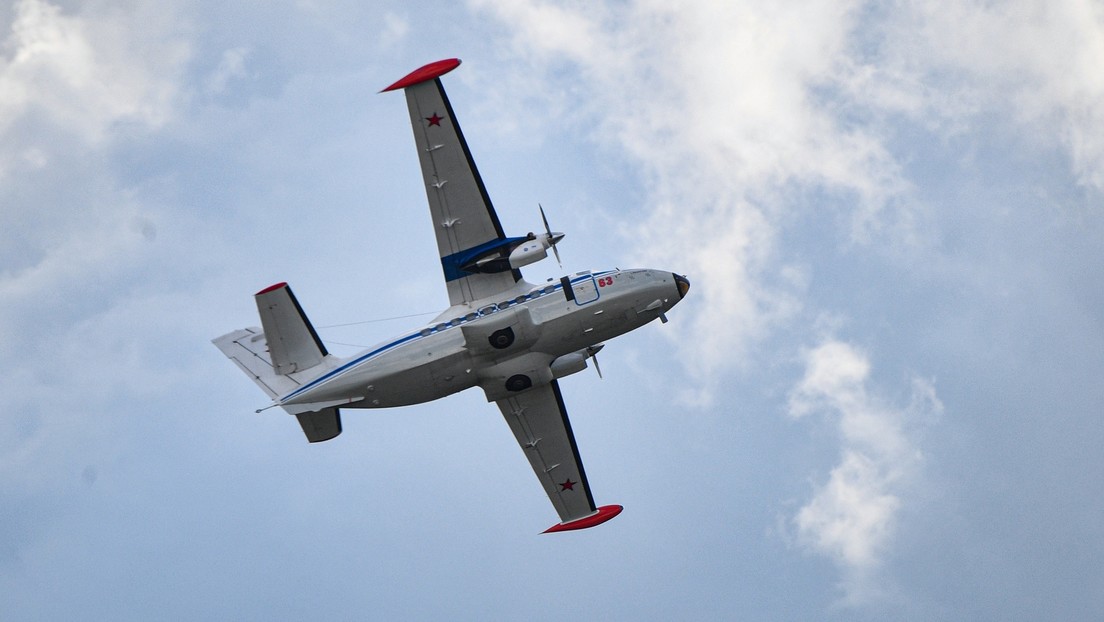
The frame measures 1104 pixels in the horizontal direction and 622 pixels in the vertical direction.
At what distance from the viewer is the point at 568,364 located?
50312 millimetres

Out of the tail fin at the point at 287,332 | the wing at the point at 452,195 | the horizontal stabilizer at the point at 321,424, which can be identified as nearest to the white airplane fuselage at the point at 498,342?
the tail fin at the point at 287,332

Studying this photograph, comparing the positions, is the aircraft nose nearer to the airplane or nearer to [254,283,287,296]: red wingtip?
the airplane

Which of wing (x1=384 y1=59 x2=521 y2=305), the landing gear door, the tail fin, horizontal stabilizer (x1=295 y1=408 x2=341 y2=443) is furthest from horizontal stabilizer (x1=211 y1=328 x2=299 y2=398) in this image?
the landing gear door

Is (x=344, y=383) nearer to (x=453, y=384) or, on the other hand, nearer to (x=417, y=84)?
(x=453, y=384)

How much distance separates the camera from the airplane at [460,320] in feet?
156

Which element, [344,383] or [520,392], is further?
[520,392]

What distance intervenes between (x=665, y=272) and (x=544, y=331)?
578 centimetres

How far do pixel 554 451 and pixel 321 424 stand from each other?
10714 millimetres

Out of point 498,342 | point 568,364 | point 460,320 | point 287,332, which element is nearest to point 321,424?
point 287,332

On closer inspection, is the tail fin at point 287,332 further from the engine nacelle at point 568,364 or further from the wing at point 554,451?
the engine nacelle at point 568,364

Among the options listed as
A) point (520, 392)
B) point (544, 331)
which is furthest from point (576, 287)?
point (520, 392)

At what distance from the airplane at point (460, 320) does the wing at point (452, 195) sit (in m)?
0.04

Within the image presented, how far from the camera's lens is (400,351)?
156 ft

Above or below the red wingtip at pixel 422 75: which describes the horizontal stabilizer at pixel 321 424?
below
